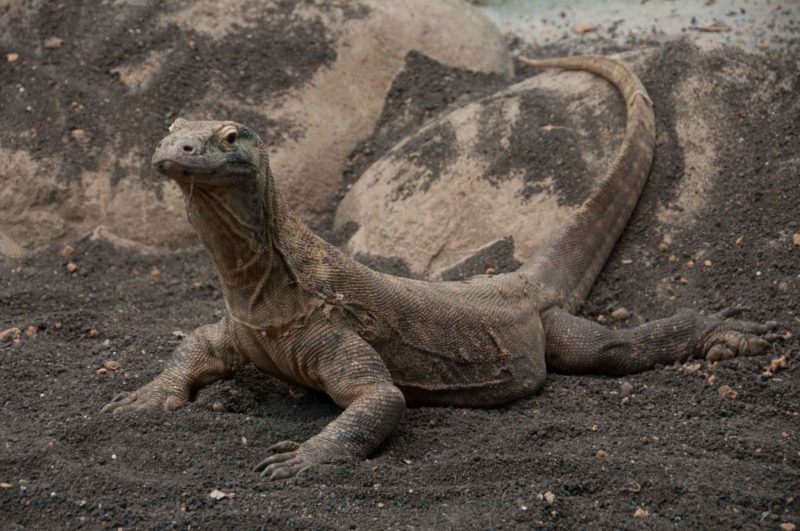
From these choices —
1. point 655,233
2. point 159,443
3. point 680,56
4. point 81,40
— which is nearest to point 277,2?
point 81,40

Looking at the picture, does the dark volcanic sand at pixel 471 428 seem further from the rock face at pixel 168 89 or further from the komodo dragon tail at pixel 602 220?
the rock face at pixel 168 89

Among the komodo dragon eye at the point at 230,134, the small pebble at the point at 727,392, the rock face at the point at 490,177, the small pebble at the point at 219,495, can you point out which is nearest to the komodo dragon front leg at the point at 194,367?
the small pebble at the point at 219,495

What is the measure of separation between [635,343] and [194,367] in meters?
2.58

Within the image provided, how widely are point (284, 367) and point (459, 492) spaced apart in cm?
133

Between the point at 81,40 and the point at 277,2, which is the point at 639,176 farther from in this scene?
the point at 81,40

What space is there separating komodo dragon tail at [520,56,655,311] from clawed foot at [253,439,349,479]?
2.35 meters

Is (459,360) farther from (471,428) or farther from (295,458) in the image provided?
(295,458)

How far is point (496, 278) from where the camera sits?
6820mm

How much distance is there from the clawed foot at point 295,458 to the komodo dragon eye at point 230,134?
139cm

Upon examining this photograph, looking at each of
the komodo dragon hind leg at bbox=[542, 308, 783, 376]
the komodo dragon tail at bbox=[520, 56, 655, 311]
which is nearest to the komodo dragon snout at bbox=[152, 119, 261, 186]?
the komodo dragon hind leg at bbox=[542, 308, 783, 376]

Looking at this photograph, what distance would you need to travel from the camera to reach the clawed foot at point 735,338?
6.51 m

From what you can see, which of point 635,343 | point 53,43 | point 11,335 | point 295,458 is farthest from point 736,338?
point 53,43

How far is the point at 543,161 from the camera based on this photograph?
8266 millimetres

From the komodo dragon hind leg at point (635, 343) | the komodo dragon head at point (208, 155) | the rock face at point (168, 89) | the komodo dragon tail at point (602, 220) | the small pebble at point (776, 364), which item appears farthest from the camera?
the rock face at point (168, 89)
